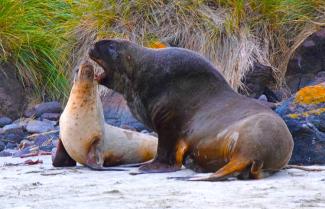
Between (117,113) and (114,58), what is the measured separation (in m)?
2.91

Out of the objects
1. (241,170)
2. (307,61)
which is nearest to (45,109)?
(307,61)

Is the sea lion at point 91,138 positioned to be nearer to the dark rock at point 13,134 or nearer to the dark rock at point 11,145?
the dark rock at point 11,145

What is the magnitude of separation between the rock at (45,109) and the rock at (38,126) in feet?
0.97

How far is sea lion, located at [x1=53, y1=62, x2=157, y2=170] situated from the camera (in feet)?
24.2

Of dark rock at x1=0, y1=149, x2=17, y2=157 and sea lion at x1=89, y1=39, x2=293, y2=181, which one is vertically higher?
sea lion at x1=89, y1=39, x2=293, y2=181

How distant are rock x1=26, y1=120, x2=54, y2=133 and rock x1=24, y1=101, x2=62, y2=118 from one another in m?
0.30

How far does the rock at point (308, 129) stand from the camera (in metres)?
7.41

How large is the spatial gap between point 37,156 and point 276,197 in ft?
13.2

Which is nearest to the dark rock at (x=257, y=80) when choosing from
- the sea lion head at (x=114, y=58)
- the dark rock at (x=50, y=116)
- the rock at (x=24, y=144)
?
the dark rock at (x=50, y=116)

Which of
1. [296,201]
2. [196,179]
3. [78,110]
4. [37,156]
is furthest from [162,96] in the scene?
[296,201]

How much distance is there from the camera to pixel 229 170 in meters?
5.98

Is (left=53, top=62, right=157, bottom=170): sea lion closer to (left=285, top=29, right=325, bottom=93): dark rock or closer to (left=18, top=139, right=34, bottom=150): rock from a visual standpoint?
(left=18, top=139, right=34, bottom=150): rock

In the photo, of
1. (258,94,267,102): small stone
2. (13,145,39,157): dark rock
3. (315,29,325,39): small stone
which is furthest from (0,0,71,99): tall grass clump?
(315,29,325,39): small stone

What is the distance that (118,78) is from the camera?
7438 millimetres
